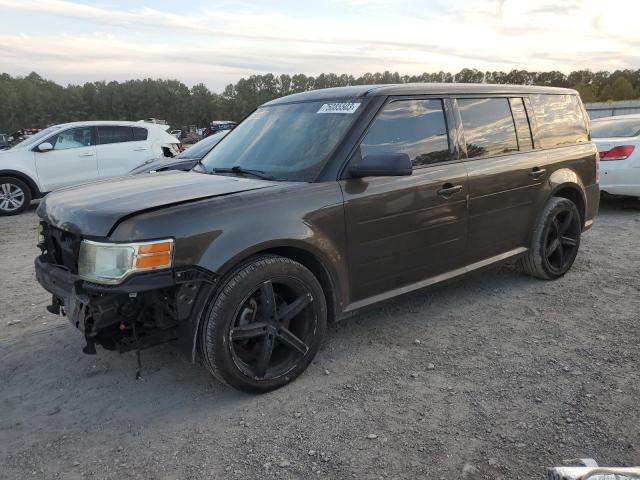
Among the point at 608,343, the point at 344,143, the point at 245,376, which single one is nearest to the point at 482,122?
the point at 344,143

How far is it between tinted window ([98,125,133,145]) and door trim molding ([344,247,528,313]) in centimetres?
921

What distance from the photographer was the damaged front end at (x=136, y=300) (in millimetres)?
2629

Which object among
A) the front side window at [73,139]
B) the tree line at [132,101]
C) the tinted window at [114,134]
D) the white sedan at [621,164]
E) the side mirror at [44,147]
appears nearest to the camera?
the white sedan at [621,164]

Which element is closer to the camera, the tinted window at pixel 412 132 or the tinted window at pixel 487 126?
the tinted window at pixel 412 132

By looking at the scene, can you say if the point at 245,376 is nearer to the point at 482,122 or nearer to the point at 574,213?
the point at 482,122

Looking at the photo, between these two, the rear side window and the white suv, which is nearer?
the rear side window

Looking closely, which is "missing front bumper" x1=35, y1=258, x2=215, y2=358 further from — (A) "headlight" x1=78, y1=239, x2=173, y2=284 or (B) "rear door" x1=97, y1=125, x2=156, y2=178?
(B) "rear door" x1=97, y1=125, x2=156, y2=178

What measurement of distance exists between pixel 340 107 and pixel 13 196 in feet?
29.3

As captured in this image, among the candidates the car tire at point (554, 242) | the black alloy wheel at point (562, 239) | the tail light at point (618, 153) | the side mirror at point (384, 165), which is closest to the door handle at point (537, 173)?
the car tire at point (554, 242)

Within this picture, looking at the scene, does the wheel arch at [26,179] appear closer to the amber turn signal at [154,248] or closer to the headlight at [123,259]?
the headlight at [123,259]

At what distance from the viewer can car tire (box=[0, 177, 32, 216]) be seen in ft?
32.9

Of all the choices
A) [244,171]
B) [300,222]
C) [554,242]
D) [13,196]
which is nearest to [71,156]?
[13,196]

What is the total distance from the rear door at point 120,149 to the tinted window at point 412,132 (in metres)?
8.40

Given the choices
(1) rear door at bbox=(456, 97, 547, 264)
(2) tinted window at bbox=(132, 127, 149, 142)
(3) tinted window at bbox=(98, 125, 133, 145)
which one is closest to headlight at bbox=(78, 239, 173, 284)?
(1) rear door at bbox=(456, 97, 547, 264)
